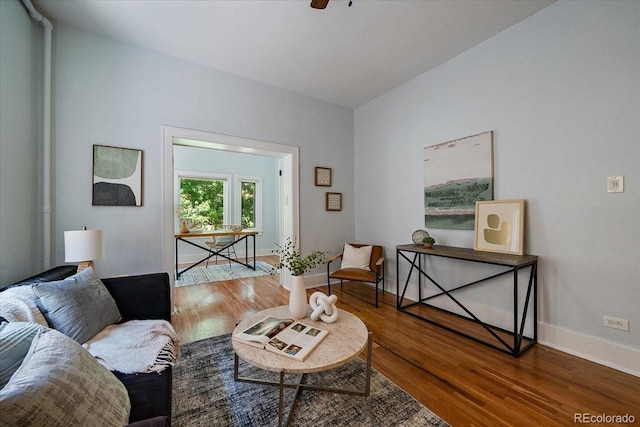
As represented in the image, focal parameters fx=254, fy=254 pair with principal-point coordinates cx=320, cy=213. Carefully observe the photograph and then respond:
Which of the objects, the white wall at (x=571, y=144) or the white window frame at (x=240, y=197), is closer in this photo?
the white wall at (x=571, y=144)

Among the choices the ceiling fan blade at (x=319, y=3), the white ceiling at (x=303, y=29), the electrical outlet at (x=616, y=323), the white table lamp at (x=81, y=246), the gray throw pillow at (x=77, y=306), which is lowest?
the electrical outlet at (x=616, y=323)

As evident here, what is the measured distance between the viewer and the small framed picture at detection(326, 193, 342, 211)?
4.03 meters

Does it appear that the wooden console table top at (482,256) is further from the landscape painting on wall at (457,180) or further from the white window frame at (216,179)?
the white window frame at (216,179)

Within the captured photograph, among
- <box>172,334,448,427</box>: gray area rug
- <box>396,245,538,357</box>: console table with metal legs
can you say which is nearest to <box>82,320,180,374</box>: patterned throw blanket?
<box>172,334,448,427</box>: gray area rug

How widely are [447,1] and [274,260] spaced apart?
5250 mm

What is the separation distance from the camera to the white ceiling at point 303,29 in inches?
84.4

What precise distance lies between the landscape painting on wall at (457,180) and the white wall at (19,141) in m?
3.75

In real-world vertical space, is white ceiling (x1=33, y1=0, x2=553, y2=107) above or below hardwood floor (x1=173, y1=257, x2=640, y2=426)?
above

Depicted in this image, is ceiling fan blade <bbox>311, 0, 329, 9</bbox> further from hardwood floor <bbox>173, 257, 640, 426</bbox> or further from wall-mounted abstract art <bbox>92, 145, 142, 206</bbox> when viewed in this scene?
hardwood floor <bbox>173, 257, 640, 426</bbox>

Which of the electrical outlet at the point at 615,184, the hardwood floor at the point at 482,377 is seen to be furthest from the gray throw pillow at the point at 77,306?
the electrical outlet at the point at 615,184

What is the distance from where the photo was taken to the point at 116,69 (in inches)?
104

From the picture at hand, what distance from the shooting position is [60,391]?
756 mm

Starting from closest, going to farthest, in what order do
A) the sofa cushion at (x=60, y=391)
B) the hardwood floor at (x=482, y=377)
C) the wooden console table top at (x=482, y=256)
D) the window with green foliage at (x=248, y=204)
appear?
the sofa cushion at (x=60, y=391), the hardwood floor at (x=482, y=377), the wooden console table top at (x=482, y=256), the window with green foliage at (x=248, y=204)

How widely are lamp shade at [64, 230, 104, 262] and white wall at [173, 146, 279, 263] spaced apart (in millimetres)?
4004
